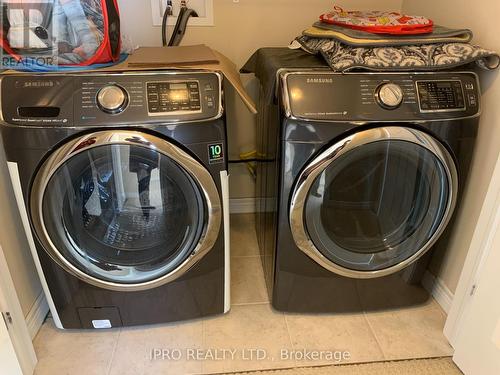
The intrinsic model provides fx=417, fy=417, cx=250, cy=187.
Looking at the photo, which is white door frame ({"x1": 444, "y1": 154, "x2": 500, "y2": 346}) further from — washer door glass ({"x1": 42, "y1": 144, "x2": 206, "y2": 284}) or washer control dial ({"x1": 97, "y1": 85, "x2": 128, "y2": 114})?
washer control dial ({"x1": 97, "y1": 85, "x2": 128, "y2": 114})

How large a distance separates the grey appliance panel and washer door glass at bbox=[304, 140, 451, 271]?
10cm

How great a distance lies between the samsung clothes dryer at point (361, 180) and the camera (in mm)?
1163

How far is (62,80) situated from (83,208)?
0.37m

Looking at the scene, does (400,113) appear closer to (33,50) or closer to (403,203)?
(403,203)

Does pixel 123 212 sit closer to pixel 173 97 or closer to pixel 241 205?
pixel 173 97

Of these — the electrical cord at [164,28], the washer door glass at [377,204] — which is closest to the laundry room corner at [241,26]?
the electrical cord at [164,28]

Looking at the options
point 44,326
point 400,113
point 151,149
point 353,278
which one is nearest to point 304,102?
point 400,113

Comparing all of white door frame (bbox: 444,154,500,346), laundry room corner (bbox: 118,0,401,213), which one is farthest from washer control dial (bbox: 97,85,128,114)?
white door frame (bbox: 444,154,500,346)

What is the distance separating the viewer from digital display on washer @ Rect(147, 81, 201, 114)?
1117 millimetres

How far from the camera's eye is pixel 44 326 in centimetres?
147

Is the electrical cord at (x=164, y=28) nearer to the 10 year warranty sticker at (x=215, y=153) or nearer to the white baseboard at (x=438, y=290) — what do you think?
the 10 year warranty sticker at (x=215, y=153)

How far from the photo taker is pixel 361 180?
50.6 inches

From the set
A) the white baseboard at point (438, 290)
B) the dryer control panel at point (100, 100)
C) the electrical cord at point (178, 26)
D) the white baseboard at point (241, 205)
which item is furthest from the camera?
the white baseboard at point (241, 205)

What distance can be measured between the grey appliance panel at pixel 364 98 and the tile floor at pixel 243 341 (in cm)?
76
